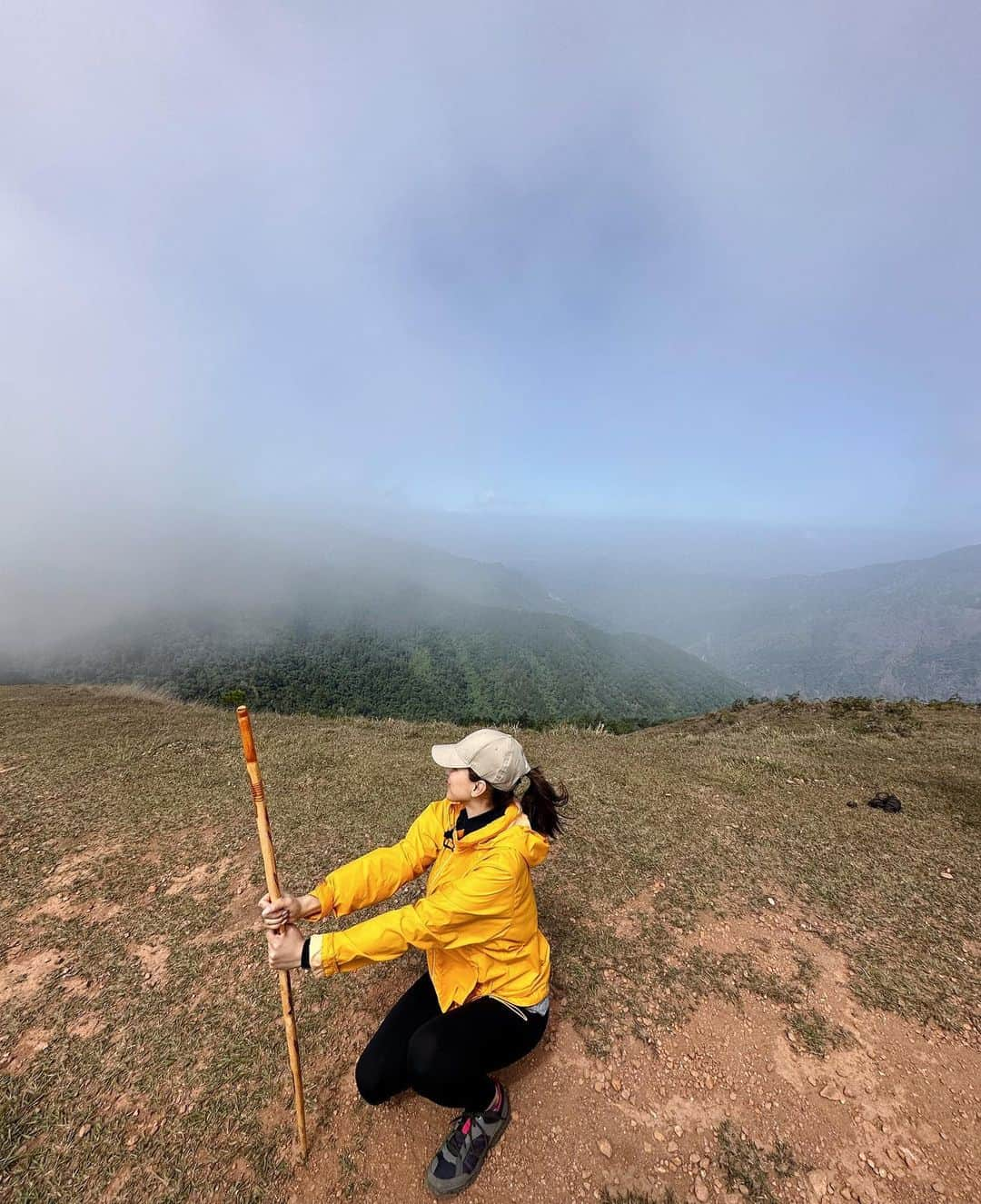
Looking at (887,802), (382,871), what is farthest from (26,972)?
(887,802)

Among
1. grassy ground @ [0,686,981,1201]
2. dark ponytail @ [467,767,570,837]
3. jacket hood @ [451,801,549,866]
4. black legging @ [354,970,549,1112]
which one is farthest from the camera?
grassy ground @ [0,686,981,1201]

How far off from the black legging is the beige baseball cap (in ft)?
5.87

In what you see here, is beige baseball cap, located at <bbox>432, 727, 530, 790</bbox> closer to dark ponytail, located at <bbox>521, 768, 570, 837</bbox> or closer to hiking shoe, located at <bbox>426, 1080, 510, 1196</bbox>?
dark ponytail, located at <bbox>521, 768, 570, 837</bbox>

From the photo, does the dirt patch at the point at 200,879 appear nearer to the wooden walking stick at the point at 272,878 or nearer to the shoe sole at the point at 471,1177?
the wooden walking stick at the point at 272,878

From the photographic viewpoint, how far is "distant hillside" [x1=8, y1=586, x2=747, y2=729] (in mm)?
94000

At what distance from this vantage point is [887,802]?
8797mm

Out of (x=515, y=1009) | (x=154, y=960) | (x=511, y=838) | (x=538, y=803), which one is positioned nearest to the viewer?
(x=511, y=838)

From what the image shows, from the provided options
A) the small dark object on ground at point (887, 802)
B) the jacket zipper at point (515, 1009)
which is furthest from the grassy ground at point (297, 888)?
the jacket zipper at point (515, 1009)

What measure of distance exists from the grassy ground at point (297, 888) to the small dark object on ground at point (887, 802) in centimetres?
19

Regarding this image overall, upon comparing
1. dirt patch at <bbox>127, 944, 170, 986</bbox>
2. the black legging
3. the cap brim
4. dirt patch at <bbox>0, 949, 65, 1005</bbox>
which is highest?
the cap brim

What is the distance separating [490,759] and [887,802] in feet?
31.1

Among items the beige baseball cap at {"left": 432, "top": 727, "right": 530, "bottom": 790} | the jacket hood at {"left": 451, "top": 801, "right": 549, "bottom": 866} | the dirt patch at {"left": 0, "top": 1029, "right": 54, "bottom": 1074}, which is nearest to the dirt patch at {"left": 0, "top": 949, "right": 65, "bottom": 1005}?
the dirt patch at {"left": 0, "top": 1029, "right": 54, "bottom": 1074}

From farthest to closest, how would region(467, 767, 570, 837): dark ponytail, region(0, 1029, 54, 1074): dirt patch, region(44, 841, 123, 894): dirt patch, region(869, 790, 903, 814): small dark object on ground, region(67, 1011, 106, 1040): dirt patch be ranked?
region(869, 790, 903, 814): small dark object on ground < region(44, 841, 123, 894): dirt patch < region(67, 1011, 106, 1040): dirt patch < region(0, 1029, 54, 1074): dirt patch < region(467, 767, 570, 837): dark ponytail

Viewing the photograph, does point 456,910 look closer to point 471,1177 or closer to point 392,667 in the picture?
point 471,1177
